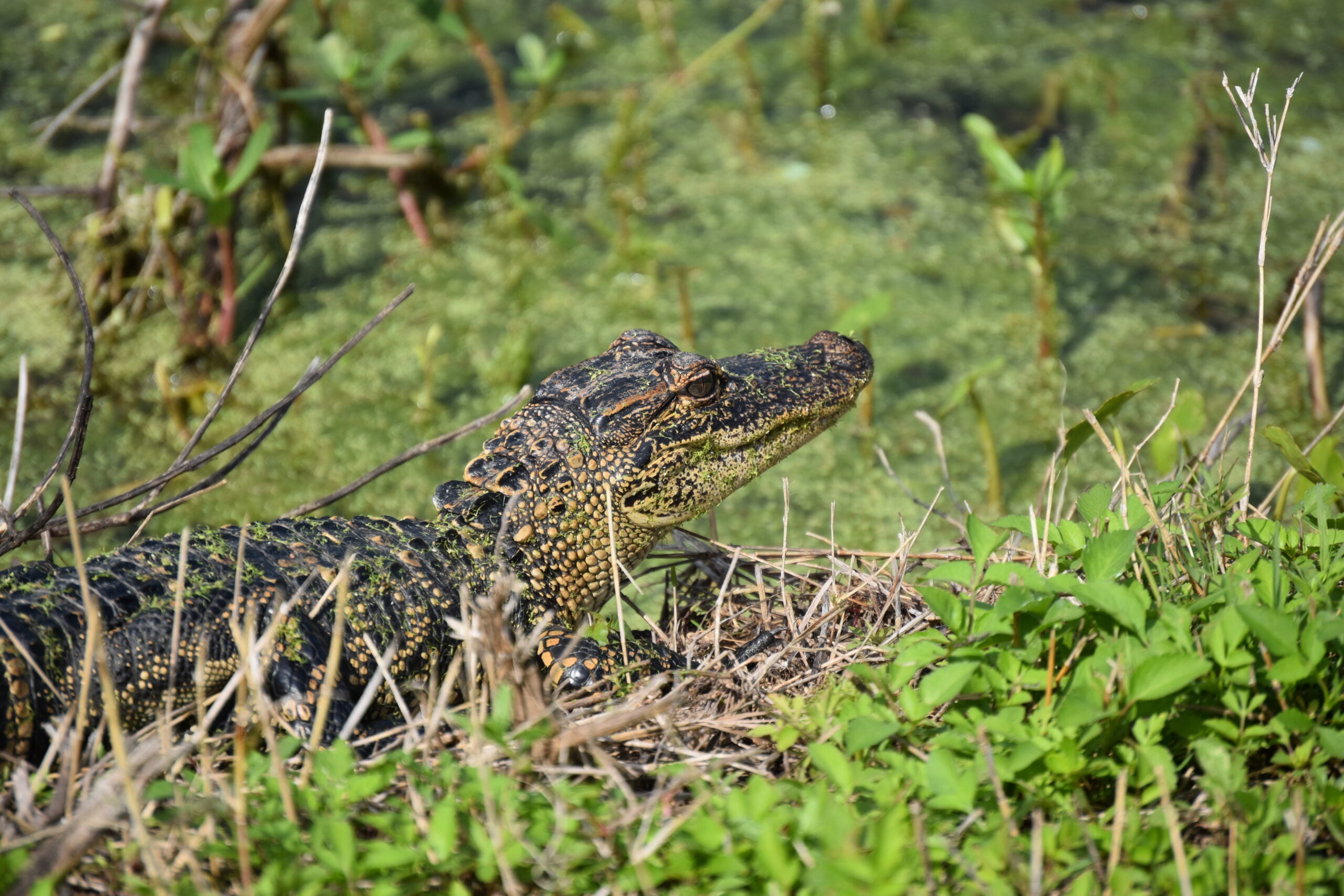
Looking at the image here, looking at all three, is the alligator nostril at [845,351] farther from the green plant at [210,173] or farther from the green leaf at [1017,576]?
the green plant at [210,173]

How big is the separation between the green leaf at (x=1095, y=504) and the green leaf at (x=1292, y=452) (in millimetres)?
438

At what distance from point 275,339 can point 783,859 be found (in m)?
Result: 3.50

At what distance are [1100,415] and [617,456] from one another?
1.12 m

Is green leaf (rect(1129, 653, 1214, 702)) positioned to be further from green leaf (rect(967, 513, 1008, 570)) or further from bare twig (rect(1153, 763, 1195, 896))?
green leaf (rect(967, 513, 1008, 570))

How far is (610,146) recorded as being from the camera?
4.95m

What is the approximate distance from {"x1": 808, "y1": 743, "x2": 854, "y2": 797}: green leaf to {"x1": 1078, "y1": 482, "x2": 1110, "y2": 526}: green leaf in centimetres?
75

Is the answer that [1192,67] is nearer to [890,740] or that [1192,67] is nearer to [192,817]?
[890,740]

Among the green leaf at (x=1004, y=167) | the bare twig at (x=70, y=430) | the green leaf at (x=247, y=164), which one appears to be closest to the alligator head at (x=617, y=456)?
the bare twig at (x=70, y=430)

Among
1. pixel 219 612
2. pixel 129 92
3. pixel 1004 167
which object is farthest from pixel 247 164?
pixel 1004 167

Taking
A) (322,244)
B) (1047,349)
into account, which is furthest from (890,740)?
(322,244)

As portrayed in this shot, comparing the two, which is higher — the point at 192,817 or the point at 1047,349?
the point at 192,817

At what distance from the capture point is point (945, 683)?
1653mm

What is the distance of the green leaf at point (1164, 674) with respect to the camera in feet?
5.03

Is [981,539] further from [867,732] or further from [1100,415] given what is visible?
[1100,415]
